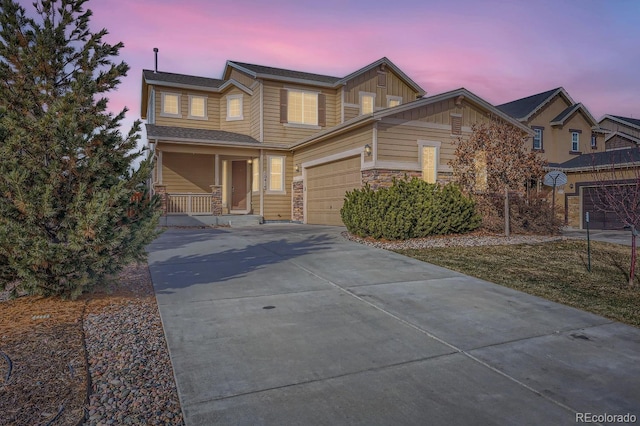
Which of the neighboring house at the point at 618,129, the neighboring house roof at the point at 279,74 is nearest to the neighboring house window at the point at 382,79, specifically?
the neighboring house roof at the point at 279,74

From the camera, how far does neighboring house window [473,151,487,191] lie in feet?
39.6

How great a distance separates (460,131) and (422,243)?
609 centimetres

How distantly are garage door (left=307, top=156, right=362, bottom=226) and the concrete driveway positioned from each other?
25.5ft

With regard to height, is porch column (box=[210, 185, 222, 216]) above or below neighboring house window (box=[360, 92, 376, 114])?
below

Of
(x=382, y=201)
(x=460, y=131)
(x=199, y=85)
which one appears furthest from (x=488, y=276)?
(x=199, y=85)

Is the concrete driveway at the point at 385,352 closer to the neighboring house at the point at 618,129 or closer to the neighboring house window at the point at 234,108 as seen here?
the neighboring house window at the point at 234,108

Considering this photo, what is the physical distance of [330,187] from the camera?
1558 centimetres

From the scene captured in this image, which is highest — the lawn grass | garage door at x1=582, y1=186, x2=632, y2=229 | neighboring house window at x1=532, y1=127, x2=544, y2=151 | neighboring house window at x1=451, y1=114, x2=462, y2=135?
neighboring house window at x1=532, y1=127, x2=544, y2=151

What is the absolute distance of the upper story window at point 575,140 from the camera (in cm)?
2550

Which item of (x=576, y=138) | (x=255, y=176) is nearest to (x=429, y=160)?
(x=255, y=176)

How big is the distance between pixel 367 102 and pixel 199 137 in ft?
27.2

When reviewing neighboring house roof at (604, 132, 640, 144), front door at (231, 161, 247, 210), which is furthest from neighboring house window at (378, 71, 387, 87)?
neighboring house roof at (604, 132, 640, 144)

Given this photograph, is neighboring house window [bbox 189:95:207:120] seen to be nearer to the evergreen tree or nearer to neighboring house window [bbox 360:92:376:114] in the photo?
neighboring house window [bbox 360:92:376:114]

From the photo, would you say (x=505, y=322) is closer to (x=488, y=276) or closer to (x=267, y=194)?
(x=488, y=276)
